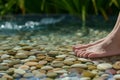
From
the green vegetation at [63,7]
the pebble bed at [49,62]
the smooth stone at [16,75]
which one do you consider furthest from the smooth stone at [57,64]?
the green vegetation at [63,7]

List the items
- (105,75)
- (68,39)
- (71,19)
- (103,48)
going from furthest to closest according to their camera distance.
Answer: (71,19)
(68,39)
(103,48)
(105,75)

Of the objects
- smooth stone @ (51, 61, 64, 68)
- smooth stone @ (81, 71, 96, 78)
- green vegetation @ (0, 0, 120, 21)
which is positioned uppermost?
green vegetation @ (0, 0, 120, 21)

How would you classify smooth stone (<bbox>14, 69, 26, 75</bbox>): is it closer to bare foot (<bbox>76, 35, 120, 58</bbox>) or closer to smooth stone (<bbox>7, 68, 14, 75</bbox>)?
smooth stone (<bbox>7, 68, 14, 75</bbox>)

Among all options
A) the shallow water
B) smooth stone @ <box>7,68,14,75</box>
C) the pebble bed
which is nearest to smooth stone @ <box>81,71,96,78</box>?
the pebble bed

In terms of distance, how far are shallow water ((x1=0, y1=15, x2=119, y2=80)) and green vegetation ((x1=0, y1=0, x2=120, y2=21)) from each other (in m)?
0.10

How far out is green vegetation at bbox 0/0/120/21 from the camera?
344cm

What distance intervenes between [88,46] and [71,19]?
4.42 feet

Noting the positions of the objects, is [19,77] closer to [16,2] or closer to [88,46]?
[88,46]

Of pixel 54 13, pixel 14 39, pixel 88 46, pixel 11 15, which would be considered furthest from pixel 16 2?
pixel 88 46

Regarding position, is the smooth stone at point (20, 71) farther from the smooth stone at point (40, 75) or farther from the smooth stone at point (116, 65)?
the smooth stone at point (116, 65)

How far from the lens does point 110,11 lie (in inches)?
144

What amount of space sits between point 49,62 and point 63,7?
168cm

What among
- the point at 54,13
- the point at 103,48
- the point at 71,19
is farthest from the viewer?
the point at 54,13

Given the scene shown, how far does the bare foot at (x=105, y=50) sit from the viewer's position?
6.73ft
